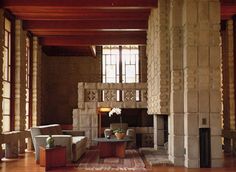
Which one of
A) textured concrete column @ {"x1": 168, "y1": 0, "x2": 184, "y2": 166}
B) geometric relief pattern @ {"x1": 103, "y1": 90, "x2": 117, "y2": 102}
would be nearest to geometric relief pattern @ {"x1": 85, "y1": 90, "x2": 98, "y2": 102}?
geometric relief pattern @ {"x1": 103, "y1": 90, "x2": 117, "y2": 102}

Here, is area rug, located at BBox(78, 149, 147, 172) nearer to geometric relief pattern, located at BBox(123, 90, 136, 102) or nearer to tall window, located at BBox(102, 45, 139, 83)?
geometric relief pattern, located at BBox(123, 90, 136, 102)

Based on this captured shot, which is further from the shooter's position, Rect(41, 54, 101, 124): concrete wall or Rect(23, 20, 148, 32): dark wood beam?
Rect(41, 54, 101, 124): concrete wall

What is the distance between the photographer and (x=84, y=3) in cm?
1135

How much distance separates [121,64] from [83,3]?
9.65 m

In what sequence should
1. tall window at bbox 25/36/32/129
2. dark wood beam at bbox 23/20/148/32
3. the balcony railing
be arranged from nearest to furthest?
1. dark wood beam at bbox 23/20/148/32
2. tall window at bbox 25/36/32/129
3. the balcony railing

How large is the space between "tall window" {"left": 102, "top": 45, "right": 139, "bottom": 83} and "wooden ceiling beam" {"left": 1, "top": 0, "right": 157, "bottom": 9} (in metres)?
9.35

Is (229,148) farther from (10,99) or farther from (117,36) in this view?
(10,99)

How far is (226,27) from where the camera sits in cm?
1364

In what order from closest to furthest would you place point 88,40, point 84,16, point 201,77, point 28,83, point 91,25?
point 201,77, point 84,16, point 91,25, point 28,83, point 88,40

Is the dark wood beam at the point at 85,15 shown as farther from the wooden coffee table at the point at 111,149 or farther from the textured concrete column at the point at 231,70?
the wooden coffee table at the point at 111,149

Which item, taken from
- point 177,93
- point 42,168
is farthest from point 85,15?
point 42,168

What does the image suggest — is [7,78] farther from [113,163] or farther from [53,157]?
[113,163]

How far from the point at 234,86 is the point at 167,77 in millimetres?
3823

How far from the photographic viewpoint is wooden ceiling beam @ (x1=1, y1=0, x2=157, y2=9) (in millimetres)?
11258
